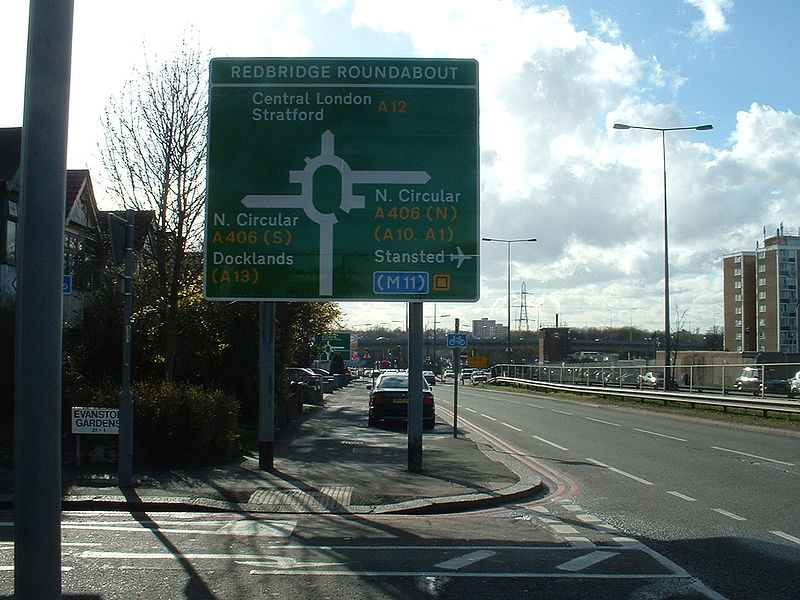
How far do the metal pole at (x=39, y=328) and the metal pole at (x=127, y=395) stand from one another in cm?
770

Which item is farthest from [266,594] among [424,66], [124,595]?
[424,66]

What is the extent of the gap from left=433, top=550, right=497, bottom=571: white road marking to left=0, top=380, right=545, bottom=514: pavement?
2436 mm

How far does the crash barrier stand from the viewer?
99.6ft

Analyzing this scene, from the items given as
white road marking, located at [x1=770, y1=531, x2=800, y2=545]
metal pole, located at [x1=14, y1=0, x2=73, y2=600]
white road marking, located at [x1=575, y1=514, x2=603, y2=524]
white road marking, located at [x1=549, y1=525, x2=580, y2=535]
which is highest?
metal pole, located at [x1=14, y1=0, x2=73, y2=600]

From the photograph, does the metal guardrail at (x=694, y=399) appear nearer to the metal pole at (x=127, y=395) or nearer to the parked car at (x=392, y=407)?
the parked car at (x=392, y=407)

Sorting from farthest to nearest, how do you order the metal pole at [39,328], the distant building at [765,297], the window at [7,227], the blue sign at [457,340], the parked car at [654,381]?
the distant building at [765,297]
the parked car at [654,381]
the blue sign at [457,340]
the window at [7,227]
the metal pole at [39,328]

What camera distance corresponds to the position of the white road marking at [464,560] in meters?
6.72

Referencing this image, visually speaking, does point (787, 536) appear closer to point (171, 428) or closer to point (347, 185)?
point (347, 185)

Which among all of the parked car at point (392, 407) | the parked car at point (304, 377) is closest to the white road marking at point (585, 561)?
the parked car at point (392, 407)

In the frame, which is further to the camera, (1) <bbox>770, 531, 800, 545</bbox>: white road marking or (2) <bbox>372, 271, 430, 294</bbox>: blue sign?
(2) <bbox>372, 271, 430, 294</bbox>: blue sign

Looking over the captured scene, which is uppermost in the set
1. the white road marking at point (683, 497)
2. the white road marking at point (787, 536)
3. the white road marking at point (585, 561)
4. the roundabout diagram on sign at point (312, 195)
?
the roundabout diagram on sign at point (312, 195)

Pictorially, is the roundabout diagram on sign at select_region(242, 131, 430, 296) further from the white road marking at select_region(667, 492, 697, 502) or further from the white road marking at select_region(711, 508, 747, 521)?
the white road marking at select_region(711, 508, 747, 521)

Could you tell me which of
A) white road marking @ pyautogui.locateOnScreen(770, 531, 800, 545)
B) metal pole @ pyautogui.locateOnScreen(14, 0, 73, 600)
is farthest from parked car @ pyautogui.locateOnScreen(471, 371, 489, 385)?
metal pole @ pyautogui.locateOnScreen(14, 0, 73, 600)

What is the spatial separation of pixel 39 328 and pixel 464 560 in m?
4.80
